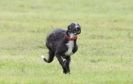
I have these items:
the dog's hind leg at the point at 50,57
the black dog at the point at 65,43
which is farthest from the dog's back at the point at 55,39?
the dog's hind leg at the point at 50,57

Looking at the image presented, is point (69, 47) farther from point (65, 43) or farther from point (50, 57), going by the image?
point (50, 57)

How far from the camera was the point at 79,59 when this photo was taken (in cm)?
1664

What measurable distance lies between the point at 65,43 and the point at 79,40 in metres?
9.14

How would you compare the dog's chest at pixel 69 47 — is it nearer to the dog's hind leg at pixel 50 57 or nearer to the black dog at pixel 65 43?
the black dog at pixel 65 43

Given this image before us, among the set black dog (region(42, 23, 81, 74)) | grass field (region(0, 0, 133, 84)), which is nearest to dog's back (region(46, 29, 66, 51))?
black dog (region(42, 23, 81, 74))

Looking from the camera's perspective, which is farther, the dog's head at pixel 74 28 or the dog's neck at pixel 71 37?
the dog's neck at pixel 71 37

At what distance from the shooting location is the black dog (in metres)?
12.5

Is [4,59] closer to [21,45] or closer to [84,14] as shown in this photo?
[21,45]

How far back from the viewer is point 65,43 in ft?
42.2

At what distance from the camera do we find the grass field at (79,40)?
1294 centimetres

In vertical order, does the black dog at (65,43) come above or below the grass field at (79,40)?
above

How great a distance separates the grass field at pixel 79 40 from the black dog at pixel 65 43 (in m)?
0.30

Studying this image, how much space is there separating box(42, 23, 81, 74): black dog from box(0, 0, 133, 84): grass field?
0.99 feet

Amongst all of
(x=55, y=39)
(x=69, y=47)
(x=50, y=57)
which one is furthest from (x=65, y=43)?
(x=50, y=57)
